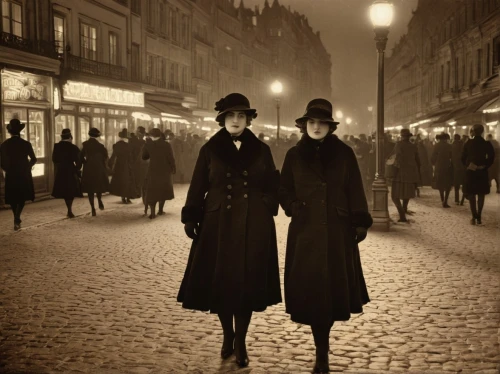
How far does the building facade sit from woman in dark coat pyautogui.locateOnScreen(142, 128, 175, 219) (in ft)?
52.2

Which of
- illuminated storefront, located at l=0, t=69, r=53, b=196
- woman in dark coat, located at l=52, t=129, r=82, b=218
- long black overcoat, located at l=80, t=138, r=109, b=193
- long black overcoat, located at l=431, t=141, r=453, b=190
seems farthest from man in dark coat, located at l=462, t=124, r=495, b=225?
illuminated storefront, located at l=0, t=69, r=53, b=196

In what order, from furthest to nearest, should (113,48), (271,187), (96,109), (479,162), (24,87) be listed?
(113,48) → (96,109) → (24,87) → (479,162) → (271,187)

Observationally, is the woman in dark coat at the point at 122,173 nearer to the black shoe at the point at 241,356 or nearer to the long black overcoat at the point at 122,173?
the long black overcoat at the point at 122,173

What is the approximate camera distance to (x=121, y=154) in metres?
17.1

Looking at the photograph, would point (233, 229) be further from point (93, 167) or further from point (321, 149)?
point (93, 167)

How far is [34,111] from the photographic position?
19250mm

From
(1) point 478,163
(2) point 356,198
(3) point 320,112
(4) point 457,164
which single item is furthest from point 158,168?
(2) point 356,198

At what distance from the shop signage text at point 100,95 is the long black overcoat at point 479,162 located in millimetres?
14279

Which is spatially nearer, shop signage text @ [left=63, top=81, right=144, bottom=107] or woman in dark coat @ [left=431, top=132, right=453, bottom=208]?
woman in dark coat @ [left=431, top=132, right=453, bottom=208]

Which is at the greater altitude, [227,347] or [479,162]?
[479,162]

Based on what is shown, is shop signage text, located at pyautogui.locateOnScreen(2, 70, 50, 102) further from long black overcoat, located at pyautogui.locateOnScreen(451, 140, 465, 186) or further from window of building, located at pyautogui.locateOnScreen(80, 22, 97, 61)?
long black overcoat, located at pyautogui.locateOnScreen(451, 140, 465, 186)

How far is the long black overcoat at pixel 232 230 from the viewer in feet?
15.9

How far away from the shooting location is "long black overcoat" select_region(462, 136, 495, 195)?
1266 centimetres

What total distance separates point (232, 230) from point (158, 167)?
31.0ft
